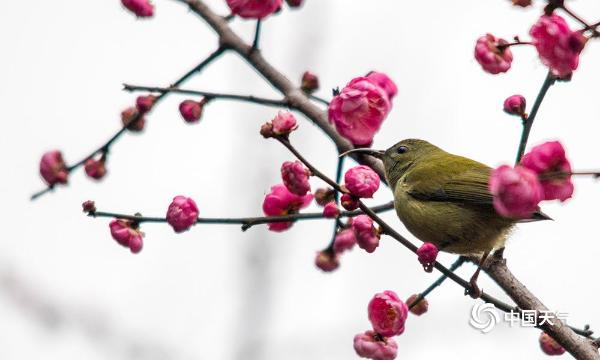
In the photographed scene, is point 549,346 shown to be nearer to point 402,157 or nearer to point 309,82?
point 309,82

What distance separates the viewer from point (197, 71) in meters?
3.52

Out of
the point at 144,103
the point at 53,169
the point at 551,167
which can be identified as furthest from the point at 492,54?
the point at 53,169

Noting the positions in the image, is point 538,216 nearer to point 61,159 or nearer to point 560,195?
point 560,195

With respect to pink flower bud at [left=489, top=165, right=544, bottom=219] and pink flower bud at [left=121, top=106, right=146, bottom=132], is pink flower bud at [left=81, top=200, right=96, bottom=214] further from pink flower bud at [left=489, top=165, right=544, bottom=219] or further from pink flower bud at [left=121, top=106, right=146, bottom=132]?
pink flower bud at [left=489, top=165, right=544, bottom=219]

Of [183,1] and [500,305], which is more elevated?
[183,1]

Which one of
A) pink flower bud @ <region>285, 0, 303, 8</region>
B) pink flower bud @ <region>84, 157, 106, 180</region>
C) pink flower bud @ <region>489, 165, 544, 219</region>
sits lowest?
pink flower bud @ <region>489, 165, 544, 219</region>

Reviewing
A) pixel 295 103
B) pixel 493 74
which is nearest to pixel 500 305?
pixel 493 74

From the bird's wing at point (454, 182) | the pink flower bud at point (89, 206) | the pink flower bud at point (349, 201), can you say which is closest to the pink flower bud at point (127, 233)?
the pink flower bud at point (89, 206)

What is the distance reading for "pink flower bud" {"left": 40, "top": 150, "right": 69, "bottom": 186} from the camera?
368cm

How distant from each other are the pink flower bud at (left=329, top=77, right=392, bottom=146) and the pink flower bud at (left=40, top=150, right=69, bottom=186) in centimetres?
136

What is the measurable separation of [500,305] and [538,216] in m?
0.75

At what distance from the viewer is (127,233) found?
3.52 metres

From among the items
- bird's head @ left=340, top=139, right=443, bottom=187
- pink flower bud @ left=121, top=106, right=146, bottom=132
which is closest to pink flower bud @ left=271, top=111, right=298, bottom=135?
pink flower bud @ left=121, top=106, right=146, bottom=132

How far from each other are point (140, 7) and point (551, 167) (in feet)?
6.96
